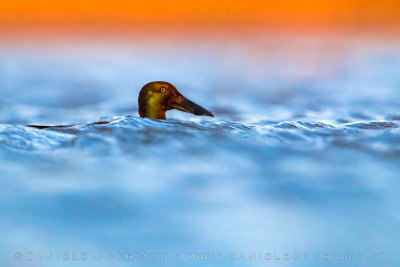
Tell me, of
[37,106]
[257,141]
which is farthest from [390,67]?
[257,141]

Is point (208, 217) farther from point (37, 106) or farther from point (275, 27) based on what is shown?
point (275, 27)

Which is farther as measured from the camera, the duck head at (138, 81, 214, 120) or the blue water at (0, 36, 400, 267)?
the duck head at (138, 81, 214, 120)

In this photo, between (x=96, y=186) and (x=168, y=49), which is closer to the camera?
(x=96, y=186)

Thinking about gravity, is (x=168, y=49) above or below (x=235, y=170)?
above

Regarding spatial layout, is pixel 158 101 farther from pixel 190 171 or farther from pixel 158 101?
pixel 190 171

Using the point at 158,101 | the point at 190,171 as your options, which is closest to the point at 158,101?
the point at 158,101

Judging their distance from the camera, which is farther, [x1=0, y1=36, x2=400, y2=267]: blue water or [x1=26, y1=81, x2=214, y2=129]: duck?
[x1=26, y1=81, x2=214, y2=129]: duck

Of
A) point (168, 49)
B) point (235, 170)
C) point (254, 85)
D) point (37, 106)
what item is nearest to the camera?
point (235, 170)

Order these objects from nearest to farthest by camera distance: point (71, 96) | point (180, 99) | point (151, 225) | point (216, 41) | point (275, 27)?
point (151, 225), point (180, 99), point (71, 96), point (216, 41), point (275, 27)
